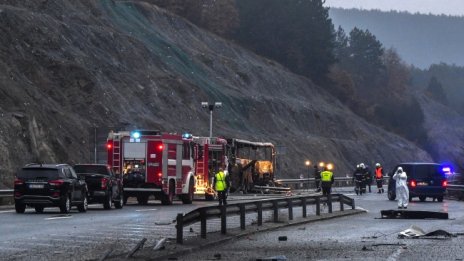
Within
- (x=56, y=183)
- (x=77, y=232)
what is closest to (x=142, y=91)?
(x=56, y=183)

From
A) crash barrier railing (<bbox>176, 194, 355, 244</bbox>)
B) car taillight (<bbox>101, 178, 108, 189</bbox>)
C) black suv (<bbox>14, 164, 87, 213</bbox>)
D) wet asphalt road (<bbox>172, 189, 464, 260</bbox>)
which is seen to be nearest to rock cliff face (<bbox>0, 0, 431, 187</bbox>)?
car taillight (<bbox>101, 178, 108, 189</bbox>)

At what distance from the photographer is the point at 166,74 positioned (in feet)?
279

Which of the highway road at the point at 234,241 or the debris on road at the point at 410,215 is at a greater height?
the debris on road at the point at 410,215

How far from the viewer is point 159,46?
306 ft

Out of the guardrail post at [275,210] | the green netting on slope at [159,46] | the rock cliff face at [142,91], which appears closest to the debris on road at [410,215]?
the guardrail post at [275,210]

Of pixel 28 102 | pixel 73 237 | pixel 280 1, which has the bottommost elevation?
pixel 73 237

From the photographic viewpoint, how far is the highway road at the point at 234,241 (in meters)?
19.4

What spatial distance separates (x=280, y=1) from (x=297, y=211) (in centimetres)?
9708

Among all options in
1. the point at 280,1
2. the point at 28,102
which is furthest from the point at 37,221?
the point at 280,1

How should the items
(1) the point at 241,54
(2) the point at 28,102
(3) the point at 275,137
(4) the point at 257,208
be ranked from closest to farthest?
(4) the point at 257,208 < (2) the point at 28,102 < (3) the point at 275,137 < (1) the point at 241,54

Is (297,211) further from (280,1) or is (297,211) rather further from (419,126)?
(419,126)

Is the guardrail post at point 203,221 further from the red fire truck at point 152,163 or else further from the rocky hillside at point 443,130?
the rocky hillside at point 443,130

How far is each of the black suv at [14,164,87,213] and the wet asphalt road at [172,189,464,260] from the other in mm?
8568

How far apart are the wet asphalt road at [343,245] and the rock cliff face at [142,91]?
2166 centimetres
